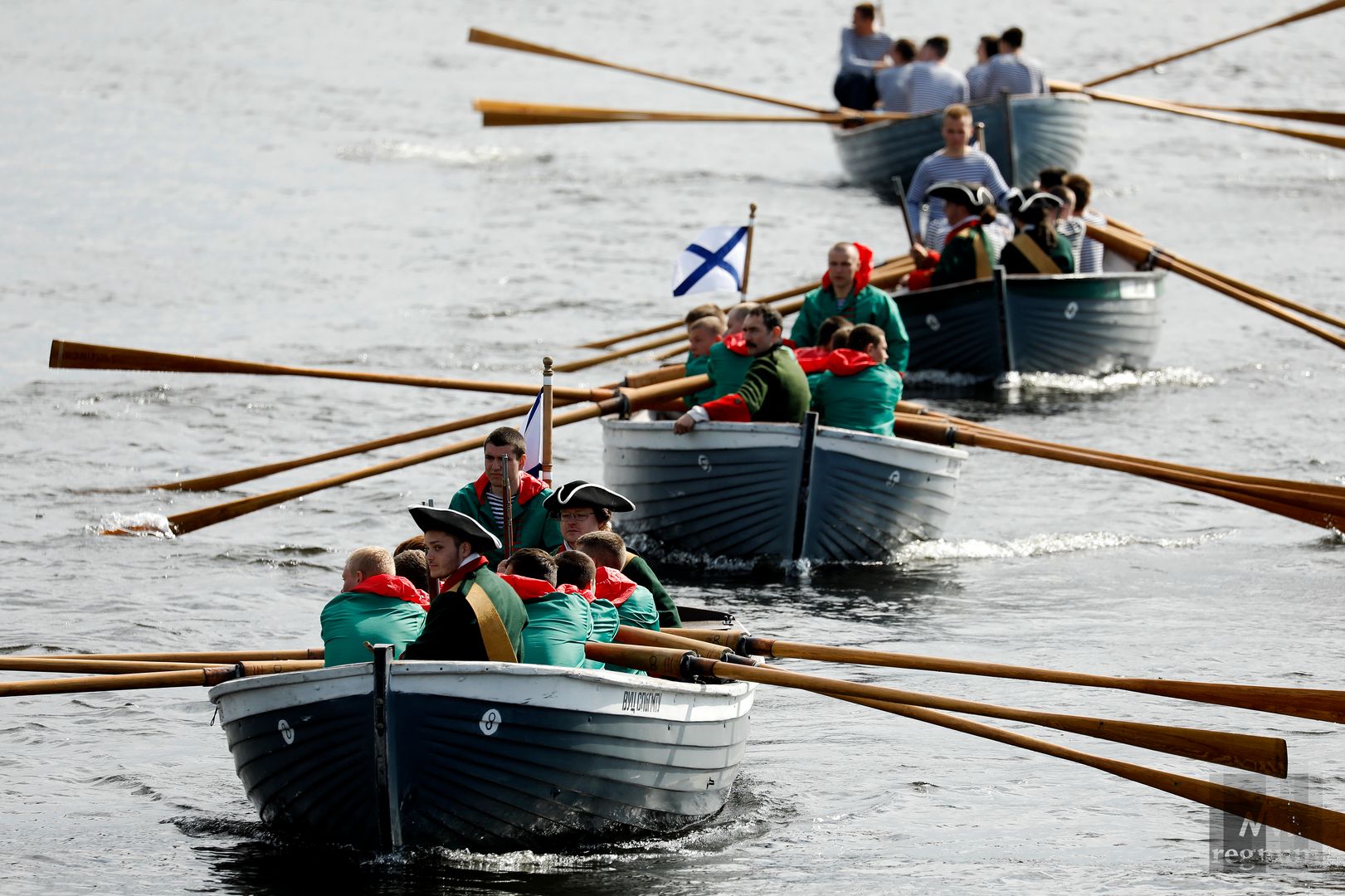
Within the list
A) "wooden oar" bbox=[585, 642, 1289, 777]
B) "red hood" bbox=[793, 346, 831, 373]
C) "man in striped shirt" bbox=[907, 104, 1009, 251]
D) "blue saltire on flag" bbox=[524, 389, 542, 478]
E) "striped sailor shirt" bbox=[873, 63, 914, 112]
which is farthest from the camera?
"striped sailor shirt" bbox=[873, 63, 914, 112]

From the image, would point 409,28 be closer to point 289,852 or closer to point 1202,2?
point 1202,2

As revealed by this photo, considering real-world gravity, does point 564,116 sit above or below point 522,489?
above

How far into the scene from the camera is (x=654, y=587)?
10258mm

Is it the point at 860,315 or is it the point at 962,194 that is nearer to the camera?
the point at 860,315

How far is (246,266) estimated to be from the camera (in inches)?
1034

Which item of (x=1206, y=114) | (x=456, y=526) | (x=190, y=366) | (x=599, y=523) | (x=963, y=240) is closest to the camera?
(x=456, y=526)

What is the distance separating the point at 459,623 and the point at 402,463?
549cm

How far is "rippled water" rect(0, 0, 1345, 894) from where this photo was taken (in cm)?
980

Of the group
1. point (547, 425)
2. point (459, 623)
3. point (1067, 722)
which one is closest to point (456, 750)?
point (459, 623)

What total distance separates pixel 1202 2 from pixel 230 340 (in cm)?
3565

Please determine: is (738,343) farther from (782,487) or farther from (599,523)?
(599,523)

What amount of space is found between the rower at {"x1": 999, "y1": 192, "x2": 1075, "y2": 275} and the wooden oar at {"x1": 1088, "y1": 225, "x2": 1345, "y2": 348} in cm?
126

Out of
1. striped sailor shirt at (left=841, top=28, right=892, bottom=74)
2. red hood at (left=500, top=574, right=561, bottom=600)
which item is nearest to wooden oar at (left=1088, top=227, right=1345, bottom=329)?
striped sailor shirt at (left=841, top=28, right=892, bottom=74)

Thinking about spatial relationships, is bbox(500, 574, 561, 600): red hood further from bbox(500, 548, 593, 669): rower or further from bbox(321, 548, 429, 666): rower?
bbox(321, 548, 429, 666): rower
